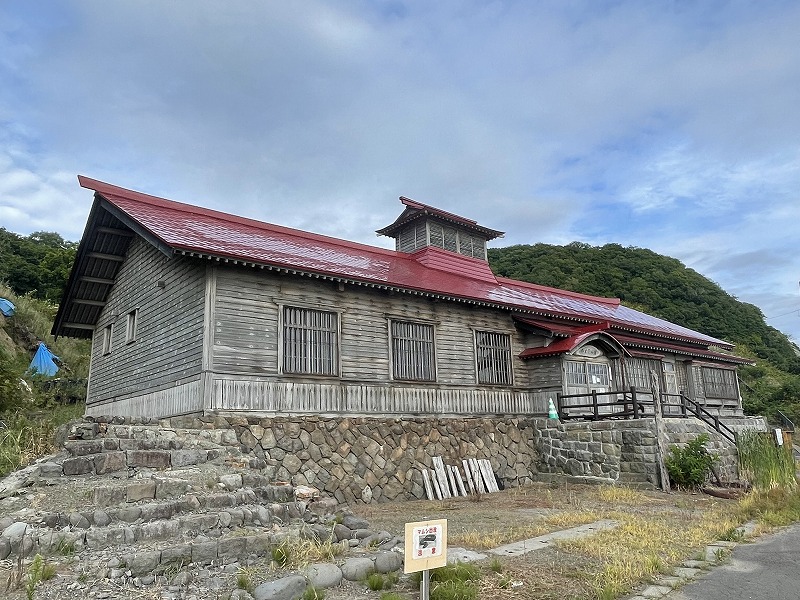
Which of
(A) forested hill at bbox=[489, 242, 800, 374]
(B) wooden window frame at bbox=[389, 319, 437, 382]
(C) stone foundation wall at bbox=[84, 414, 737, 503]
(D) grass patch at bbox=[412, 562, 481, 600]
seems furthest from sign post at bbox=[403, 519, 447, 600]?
(A) forested hill at bbox=[489, 242, 800, 374]

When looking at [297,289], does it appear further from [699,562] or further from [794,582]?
[794,582]

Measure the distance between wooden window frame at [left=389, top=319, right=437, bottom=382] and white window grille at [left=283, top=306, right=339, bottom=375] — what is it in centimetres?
169

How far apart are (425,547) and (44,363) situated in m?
24.4

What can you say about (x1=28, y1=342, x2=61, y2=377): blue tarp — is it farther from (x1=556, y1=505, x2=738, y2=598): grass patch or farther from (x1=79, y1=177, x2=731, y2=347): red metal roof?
(x1=556, y1=505, x2=738, y2=598): grass patch

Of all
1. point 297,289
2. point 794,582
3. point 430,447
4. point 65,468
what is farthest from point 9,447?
point 794,582

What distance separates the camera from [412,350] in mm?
14773

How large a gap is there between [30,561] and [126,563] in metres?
0.94

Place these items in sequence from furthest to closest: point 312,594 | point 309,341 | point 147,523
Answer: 1. point 309,341
2. point 147,523
3. point 312,594

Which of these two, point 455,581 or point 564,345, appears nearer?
point 455,581

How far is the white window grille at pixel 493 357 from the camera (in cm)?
1634

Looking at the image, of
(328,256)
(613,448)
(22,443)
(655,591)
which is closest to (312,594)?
(655,591)

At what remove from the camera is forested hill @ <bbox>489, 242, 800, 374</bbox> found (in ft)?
154

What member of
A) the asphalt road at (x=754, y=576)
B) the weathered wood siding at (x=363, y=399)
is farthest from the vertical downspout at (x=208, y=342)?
the asphalt road at (x=754, y=576)

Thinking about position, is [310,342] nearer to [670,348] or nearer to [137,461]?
[137,461]
